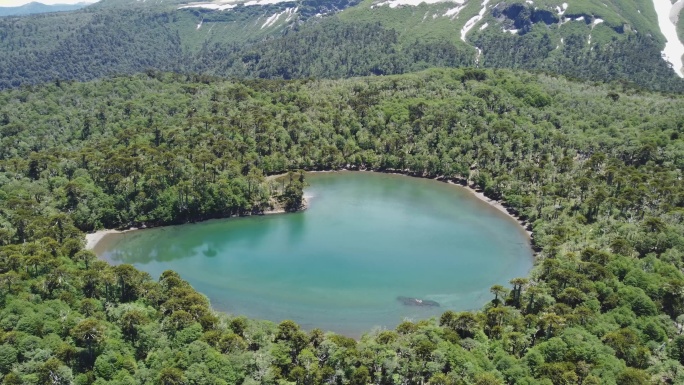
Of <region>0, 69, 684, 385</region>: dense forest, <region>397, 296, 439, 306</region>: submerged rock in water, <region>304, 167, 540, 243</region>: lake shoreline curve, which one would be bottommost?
<region>304, 167, 540, 243</region>: lake shoreline curve

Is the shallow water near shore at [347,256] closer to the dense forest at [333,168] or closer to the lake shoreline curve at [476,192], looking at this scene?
the lake shoreline curve at [476,192]

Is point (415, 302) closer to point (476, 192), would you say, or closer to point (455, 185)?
point (476, 192)

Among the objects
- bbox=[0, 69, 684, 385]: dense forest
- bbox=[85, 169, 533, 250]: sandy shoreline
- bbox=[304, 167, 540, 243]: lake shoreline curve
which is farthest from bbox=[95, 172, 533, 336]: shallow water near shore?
bbox=[0, 69, 684, 385]: dense forest

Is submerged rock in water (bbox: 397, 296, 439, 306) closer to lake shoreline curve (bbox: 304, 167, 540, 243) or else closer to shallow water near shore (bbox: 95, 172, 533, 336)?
shallow water near shore (bbox: 95, 172, 533, 336)

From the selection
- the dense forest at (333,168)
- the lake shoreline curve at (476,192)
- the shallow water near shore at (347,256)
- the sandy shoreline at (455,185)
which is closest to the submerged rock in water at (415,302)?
the shallow water near shore at (347,256)

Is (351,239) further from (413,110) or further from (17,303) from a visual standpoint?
(413,110)

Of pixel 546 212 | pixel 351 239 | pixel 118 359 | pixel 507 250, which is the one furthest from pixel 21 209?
pixel 546 212

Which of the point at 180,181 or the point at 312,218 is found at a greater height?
the point at 180,181
